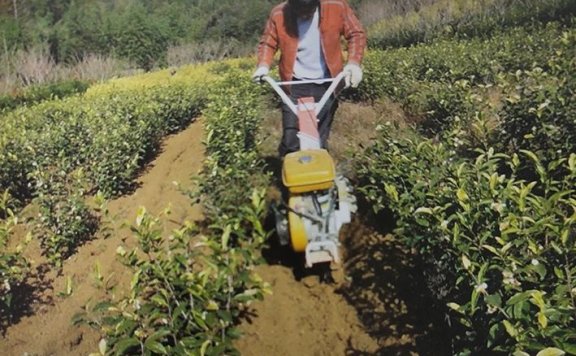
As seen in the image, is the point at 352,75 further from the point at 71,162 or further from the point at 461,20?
the point at 461,20

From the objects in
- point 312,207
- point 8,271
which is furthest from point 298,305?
point 8,271

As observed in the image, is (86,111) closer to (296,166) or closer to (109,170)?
(109,170)

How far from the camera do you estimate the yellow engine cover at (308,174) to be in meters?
3.57

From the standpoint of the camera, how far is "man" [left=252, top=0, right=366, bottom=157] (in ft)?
14.6

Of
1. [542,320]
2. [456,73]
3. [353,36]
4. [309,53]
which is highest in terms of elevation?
[353,36]

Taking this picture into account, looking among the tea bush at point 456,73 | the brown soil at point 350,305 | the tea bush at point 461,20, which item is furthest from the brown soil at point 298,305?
the tea bush at point 461,20

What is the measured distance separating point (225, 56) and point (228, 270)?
84.9 feet

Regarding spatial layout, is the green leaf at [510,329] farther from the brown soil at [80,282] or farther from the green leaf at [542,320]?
the brown soil at [80,282]

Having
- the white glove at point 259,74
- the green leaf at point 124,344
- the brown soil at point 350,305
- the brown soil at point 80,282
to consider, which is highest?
the white glove at point 259,74

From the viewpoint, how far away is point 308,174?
3.57 metres

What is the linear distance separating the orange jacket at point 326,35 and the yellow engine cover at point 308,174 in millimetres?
1169

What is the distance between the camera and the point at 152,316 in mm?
2807

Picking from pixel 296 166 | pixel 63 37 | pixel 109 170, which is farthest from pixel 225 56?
pixel 296 166

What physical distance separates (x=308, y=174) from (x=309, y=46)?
58.1 inches
